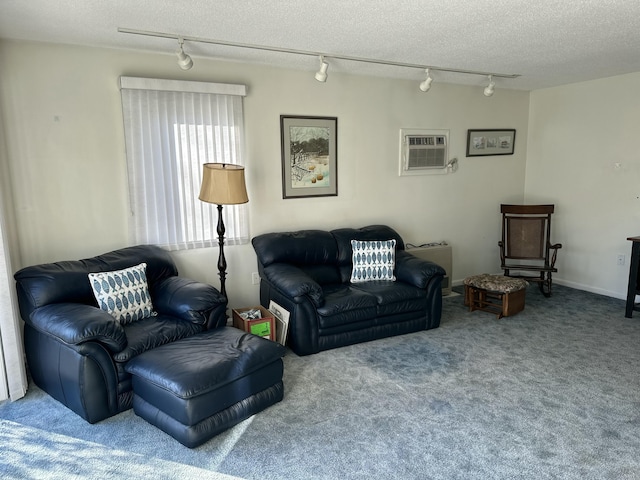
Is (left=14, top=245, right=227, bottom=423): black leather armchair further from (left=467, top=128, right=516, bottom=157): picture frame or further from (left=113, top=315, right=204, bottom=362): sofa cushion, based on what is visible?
(left=467, top=128, right=516, bottom=157): picture frame

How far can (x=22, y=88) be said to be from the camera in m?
3.25

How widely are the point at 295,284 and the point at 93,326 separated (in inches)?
58.9

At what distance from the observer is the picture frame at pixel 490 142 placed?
214 inches

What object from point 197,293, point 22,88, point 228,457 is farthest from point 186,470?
point 22,88

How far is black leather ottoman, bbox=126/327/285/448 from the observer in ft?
8.04

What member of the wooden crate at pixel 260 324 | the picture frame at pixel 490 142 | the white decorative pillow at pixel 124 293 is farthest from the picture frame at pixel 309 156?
the picture frame at pixel 490 142

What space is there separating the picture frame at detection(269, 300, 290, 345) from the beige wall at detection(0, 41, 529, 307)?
0.65 metres

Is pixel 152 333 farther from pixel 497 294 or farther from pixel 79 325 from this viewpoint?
pixel 497 294

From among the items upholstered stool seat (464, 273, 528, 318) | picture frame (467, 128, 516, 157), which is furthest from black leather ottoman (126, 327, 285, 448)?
picture frame (467, 128, 516, 157)

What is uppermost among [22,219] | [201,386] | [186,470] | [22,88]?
[22,88]

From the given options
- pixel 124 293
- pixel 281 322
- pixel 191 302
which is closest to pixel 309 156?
pixel 281 322

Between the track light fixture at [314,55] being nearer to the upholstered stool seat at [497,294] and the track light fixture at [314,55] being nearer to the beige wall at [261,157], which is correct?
the beige wall at [261,157]

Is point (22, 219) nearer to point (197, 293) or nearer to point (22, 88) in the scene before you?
point (22, 88)

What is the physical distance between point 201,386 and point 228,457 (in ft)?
1.28
